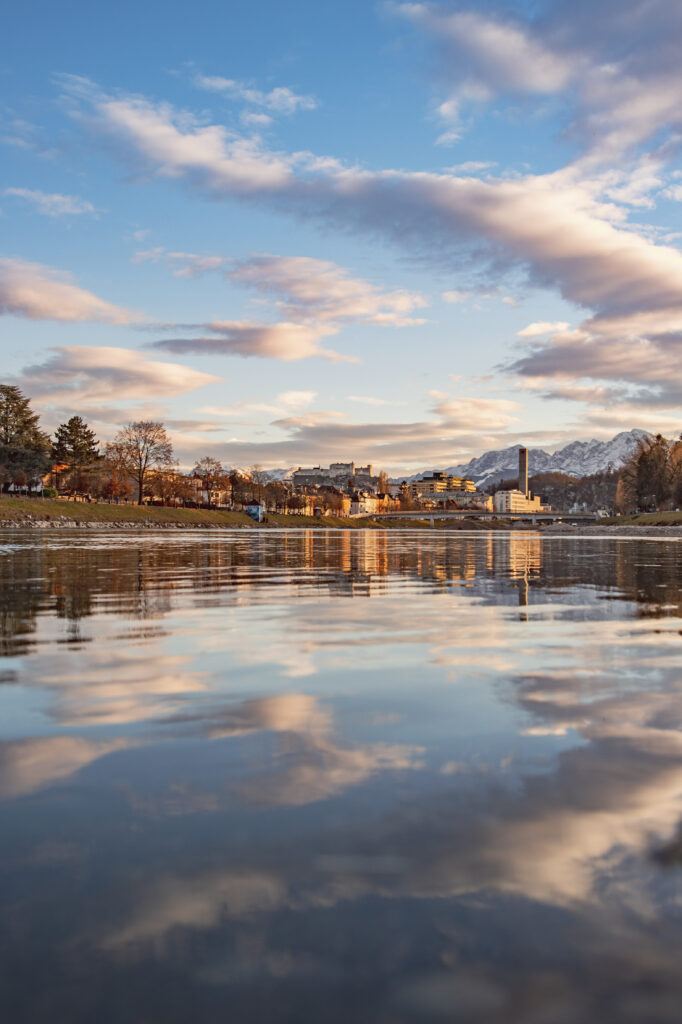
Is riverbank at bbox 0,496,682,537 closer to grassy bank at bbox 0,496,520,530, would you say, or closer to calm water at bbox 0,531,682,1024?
grassy bank at bbox 0,496,520,530

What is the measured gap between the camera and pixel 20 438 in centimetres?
11538

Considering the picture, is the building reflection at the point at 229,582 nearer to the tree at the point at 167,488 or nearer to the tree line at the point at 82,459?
the tree line at the point at 82,459

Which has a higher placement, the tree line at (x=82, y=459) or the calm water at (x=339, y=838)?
the tree line at (x=82, y=459)

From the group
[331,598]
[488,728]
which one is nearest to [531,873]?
[488,728]

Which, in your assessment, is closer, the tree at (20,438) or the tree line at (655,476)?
the tree at (20,438)

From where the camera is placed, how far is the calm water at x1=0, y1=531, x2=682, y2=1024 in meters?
2.73

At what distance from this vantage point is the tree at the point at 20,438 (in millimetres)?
110125

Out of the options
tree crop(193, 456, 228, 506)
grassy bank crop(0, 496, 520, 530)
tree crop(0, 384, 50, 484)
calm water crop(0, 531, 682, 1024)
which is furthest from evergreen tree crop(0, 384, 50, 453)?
calm water crop(0, 531, 682, 1024)

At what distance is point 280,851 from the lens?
368cm

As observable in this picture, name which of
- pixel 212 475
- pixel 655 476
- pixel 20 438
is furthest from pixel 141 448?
pixel 655 476

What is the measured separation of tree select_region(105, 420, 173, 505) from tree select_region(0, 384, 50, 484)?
1136 cm

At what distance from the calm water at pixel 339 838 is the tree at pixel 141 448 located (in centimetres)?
12034

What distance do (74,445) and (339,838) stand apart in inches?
5663

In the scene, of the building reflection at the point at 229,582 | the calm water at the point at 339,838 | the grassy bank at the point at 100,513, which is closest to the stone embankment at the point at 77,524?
the grassy bank at the point at 100,513
